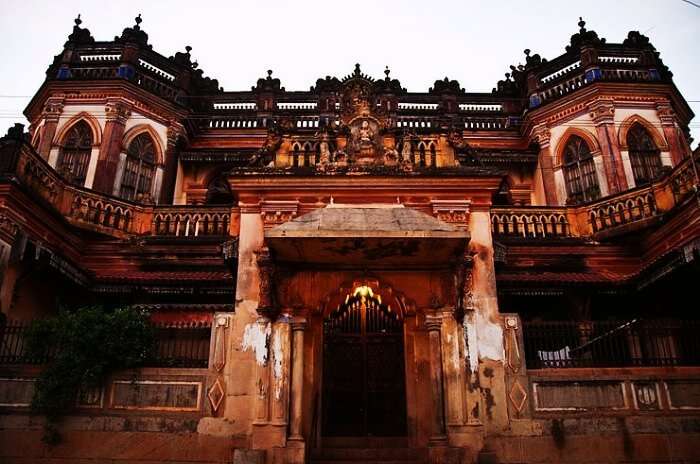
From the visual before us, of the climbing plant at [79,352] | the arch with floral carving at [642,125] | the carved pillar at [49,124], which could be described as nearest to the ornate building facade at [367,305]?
the climbing plant at [79,352]

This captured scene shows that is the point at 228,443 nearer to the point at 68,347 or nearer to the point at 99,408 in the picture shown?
the point at 99,408

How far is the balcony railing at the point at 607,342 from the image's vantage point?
10320 millimetres

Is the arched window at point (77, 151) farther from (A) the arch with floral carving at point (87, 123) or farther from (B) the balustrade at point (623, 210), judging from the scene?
(B) the balustrade at point (623, 210)

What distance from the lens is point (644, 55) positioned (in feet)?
67.8

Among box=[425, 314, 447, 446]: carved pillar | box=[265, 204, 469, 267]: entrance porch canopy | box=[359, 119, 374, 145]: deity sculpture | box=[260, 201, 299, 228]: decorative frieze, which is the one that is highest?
box=[359, 119, 374, 145]: deity sculpture

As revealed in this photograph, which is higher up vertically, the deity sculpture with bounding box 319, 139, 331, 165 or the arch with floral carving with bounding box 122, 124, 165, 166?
the arch with floral carving with bounding box 122, 124, 165, 166

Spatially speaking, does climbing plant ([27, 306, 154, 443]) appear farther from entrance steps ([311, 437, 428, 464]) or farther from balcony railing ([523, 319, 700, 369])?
balcony railing ([523, 319, 700, 369])

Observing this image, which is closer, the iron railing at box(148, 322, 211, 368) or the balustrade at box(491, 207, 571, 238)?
the iron railing at box(148, 322, 211, 368)

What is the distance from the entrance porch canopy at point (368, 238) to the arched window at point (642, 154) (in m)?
12.4

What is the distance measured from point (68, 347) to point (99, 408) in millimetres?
1342

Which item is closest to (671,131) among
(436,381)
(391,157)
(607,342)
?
(607,342)

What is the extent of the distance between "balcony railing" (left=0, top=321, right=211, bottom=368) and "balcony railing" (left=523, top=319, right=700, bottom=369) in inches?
280

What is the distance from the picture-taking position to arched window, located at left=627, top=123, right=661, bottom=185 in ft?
61.1

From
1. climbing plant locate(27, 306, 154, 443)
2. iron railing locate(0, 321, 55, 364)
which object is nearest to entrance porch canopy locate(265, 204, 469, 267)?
climbing plant locate(27, 306, 154, 443)
